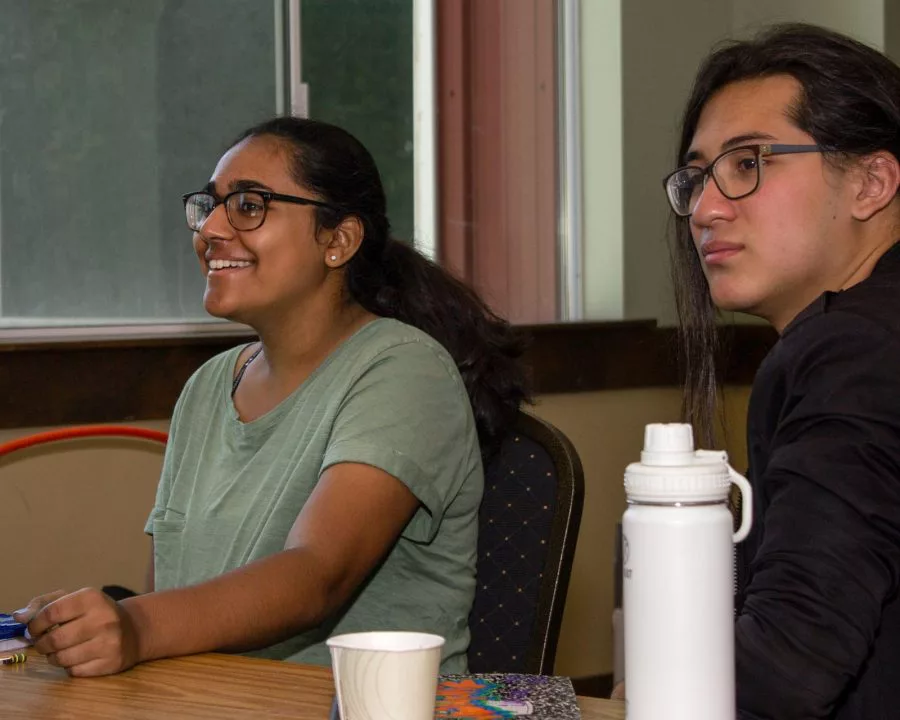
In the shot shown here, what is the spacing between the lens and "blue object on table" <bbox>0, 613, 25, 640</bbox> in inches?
51.5

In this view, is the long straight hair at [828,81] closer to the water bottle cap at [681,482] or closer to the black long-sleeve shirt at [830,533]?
the black long-sleeve shirt at [830,533]

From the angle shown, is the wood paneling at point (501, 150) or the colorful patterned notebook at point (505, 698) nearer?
the colorful patterned notebook at point (505, 698)

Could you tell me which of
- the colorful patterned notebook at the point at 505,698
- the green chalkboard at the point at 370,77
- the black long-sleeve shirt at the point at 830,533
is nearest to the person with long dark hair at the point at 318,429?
the colorful patterned notebook at the point at 505,698

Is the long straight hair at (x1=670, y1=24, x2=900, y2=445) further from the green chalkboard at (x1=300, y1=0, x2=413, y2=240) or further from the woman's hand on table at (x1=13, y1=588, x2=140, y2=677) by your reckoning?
the green chalkboard at (x1=300, y1=0, x2=413, y2=240)

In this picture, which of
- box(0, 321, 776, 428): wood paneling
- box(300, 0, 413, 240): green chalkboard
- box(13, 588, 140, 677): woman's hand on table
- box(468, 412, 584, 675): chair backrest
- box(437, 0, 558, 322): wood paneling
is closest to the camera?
box(13, 588, 140, 677): woman's hand on table

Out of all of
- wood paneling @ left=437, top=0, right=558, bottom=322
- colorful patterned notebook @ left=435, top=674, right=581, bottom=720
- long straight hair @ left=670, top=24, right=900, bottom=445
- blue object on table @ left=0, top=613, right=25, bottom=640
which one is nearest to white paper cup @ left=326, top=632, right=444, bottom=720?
colorful patterned notebook @ left=435, top=674, right=581, bottom=720

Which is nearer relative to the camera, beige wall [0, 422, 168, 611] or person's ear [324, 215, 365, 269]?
person's ear [324, 215, 365, 269]

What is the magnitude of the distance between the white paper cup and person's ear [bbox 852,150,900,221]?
67 cm

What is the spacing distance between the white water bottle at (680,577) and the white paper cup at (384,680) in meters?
0.17

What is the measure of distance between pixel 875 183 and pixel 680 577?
667mm

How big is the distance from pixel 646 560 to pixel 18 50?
2.23 meters

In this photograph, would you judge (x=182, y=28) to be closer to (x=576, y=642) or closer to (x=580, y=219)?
(x=580, y=219)

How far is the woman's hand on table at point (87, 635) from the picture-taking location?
3.74ft

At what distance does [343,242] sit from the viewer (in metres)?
1.88
